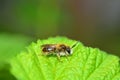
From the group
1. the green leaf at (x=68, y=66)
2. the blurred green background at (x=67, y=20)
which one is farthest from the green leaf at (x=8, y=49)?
the blurred green background at (x=67, y=20)

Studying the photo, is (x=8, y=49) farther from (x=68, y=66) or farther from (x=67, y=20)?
(x=67, y=20)

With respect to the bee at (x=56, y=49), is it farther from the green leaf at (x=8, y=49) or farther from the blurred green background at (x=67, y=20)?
the blurred green background at (x=67, y=20)

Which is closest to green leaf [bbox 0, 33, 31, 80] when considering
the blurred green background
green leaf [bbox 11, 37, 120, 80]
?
green leaf [bbox 11, 37, 120, 80]

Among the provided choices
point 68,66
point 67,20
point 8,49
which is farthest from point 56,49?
point 67,20

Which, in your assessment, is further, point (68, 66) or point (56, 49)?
point (56, 49)

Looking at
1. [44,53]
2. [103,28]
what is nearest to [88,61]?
[44,53]

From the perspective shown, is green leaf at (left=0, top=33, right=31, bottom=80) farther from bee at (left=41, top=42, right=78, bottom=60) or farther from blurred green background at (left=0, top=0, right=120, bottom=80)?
blurred green background at (left=0, top=0, right=120, bottom=80)
